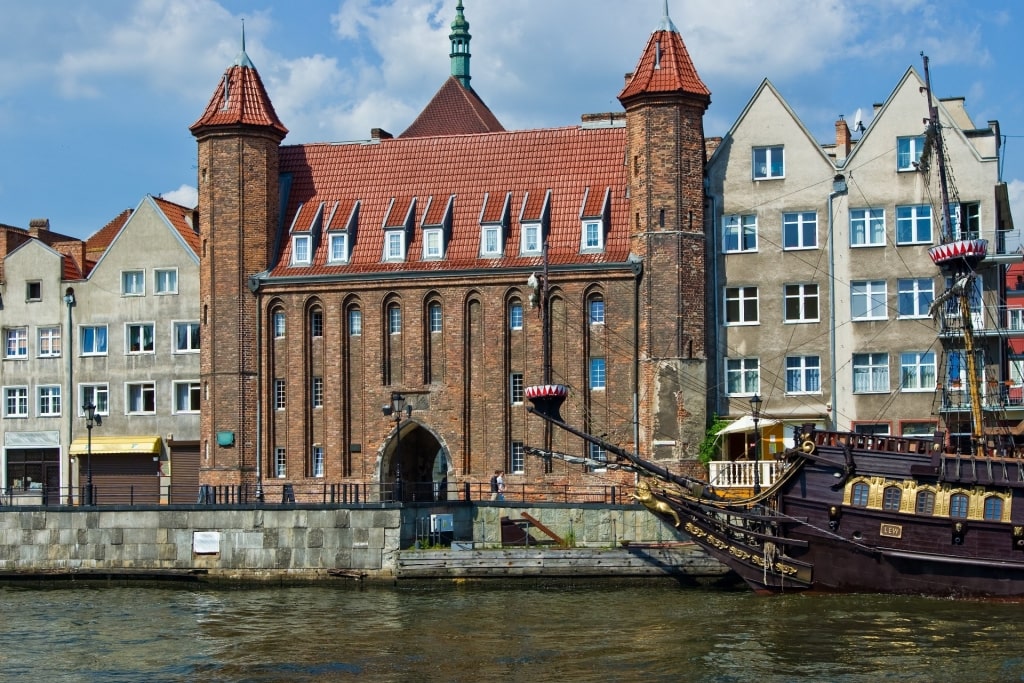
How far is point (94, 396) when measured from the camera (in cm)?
6456

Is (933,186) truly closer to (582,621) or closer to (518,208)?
(518,208)

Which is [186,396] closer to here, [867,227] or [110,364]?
[110,364]

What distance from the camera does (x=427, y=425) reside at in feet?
190

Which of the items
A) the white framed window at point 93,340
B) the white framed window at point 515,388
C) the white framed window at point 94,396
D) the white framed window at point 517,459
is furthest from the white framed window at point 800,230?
the white framed window at point 94,396

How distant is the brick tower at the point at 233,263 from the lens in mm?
58656

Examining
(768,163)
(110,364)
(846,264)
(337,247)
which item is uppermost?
(768,163)

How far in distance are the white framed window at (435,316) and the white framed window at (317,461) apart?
6047 mm

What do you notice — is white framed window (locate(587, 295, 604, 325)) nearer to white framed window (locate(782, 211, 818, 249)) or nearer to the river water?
white framed window (locate(782, 211, 818, 249))

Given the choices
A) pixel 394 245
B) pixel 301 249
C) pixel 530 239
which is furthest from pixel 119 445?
pixel 530 239

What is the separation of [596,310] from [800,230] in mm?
7668

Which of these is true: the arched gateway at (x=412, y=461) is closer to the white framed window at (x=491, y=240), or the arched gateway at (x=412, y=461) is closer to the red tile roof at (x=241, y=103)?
the white framed window at (x=491, y=240)

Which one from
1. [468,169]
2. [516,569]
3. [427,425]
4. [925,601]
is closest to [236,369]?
[427,425]

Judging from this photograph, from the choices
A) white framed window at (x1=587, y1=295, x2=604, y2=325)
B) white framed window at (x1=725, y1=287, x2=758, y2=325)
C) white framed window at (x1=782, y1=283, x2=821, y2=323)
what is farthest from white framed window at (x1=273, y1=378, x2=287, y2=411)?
white framed window at (x1=782, y1=283, x2=821, y2=323)

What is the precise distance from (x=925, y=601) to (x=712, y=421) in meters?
14.0
